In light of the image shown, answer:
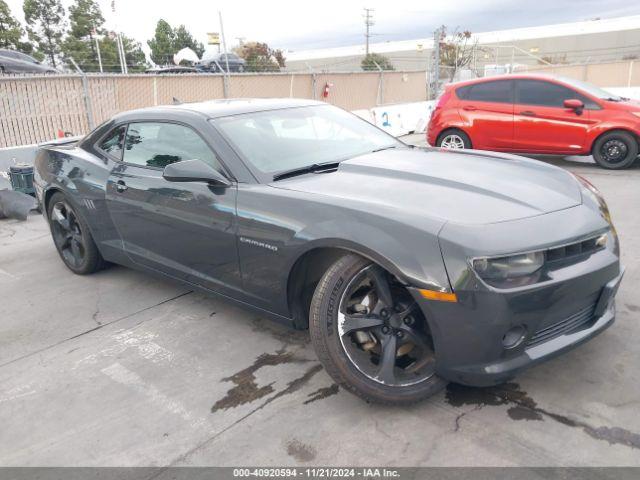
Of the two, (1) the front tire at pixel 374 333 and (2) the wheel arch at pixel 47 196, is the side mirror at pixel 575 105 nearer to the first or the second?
(1) the front tire at pixel 374 333

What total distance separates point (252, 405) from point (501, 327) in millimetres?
1316

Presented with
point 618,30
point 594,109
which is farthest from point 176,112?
point 618,30

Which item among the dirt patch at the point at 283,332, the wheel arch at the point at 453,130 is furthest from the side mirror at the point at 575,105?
the dirt patch at the point at 283,332

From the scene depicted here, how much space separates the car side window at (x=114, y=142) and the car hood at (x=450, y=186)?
1767mm

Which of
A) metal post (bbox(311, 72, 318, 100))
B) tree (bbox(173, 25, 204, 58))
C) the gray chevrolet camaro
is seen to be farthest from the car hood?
tree (bbox(173, 25, 204, 58))

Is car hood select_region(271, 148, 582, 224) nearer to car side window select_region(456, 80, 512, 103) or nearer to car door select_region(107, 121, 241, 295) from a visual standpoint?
car door select_region(107, 121, 241, 295)

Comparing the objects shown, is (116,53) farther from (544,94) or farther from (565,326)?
(565,326)

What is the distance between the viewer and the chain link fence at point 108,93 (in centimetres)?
931

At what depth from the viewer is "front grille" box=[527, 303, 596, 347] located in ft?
8.11

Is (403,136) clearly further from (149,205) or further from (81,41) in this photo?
(81,41)

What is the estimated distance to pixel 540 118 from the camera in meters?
8.45

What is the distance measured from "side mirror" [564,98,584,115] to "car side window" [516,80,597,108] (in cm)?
15

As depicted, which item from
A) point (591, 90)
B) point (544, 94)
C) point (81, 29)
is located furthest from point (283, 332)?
point (81, 29)

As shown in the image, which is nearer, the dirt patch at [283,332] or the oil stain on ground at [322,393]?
the oil stain on ground at [322,393]
